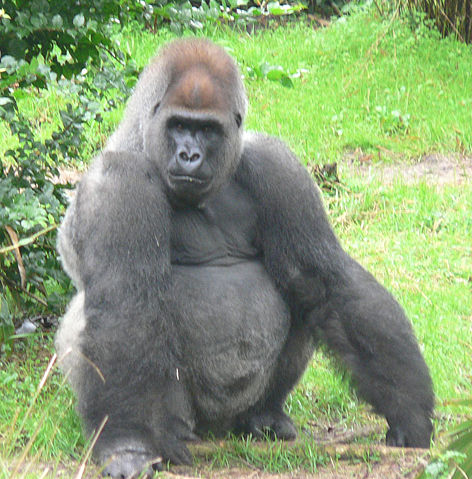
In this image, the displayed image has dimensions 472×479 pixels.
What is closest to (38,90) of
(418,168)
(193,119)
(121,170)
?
(121,170)

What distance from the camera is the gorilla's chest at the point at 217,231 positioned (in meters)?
3.89

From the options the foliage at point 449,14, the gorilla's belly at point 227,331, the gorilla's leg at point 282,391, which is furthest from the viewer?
the foliage at point 449,14

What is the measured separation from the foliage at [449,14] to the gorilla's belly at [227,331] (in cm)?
580

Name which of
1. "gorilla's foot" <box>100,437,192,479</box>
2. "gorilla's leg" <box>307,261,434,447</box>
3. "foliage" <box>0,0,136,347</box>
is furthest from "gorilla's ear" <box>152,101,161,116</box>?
"gorilla's foot" <box>100,437,192,479</box>

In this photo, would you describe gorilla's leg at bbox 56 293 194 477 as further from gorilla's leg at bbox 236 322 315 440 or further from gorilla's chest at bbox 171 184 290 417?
gorilla's leg at bbox 236 322 315 440

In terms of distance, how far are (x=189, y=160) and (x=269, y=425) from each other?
1281mm

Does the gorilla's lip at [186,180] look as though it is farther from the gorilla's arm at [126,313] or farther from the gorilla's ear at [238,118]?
the gorilla's ear at [238,118]

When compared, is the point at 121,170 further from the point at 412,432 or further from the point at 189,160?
the point at 412,432

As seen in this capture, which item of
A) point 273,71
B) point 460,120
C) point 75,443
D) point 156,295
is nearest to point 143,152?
point 156,295

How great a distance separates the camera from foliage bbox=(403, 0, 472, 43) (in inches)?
358

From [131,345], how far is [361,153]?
4.76 meters

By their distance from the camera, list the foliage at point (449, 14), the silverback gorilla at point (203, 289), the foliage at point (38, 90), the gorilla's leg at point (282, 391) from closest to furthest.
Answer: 1. the silverback gorilla at point (203, 289)
2. the gorilla's leg at point (282, 391)
3. the foliage at point (38, 90)
4. the foliage at point (449, 14)

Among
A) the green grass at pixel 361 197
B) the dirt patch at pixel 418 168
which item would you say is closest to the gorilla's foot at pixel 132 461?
the green grass at pixel 361 197

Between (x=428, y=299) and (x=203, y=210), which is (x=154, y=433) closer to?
(x=203, y=210)
